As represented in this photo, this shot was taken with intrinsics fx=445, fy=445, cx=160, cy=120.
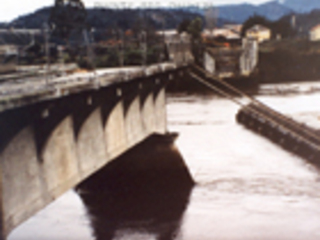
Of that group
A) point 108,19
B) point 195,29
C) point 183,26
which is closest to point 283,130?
point 183,26

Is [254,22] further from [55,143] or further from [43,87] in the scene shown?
[43,87]

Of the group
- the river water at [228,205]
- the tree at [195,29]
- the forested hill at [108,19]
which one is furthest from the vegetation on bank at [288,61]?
the forested hill at [108,19]

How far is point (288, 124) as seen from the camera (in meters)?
23.7

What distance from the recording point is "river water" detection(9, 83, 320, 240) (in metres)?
13.1

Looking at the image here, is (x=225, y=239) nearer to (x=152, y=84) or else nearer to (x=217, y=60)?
(x=152, y=84)

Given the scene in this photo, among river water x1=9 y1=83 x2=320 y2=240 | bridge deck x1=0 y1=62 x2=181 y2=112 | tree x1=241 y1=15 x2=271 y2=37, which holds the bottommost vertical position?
river water x1=9 y1=83 x2=320 y2=240

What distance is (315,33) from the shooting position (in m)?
36.1

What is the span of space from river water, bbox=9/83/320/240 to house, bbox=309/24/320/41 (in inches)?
414

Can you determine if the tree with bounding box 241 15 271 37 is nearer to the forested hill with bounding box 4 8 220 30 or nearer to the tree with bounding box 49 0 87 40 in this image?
the forested hill with bounding box 4 8 220 30

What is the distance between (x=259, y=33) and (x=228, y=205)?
26462mm

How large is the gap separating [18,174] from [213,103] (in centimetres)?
3434

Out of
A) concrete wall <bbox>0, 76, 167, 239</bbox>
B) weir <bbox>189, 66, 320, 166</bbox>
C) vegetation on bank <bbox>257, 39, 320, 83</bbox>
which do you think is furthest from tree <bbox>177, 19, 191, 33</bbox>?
concrete wall <bbox>0, 76, 167, 239</bbox>

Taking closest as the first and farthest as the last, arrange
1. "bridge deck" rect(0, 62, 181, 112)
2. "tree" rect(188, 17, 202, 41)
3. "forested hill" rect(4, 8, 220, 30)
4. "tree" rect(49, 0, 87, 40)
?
1. "bridge deck" rect(0, 62, 181, 112)
2. "tree" rect(49, 0, 87, 40)
3. "forested hill" rect(4, 8, 220, 30)
4. "tree" rect(188, 17, 202, 41)

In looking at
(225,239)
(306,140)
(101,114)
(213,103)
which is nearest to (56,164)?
(101,114)
